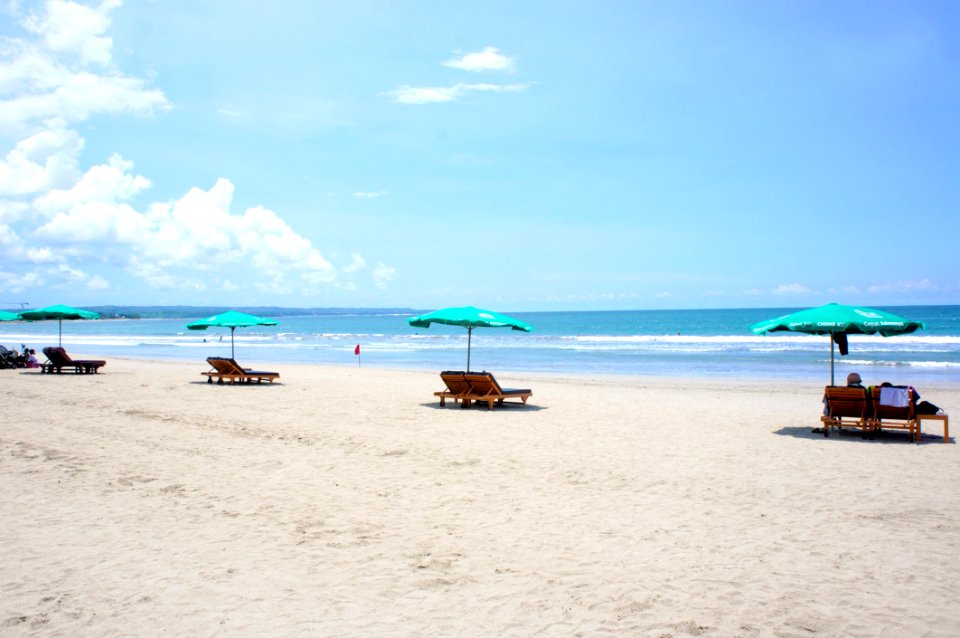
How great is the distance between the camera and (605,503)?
6.35 m

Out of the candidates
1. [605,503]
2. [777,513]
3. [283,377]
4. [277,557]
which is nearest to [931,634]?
Answer: [777,513]

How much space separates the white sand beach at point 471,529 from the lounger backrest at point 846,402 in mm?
366

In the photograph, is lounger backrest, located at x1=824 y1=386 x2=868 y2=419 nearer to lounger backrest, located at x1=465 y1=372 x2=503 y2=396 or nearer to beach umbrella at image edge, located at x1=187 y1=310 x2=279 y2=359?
lounger backrest, located at x1=465 y1=372 x2=503 y2=396

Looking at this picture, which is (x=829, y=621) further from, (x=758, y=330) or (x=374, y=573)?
(x=758, y=330)

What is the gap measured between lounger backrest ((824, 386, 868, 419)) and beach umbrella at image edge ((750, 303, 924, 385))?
321 millimetres

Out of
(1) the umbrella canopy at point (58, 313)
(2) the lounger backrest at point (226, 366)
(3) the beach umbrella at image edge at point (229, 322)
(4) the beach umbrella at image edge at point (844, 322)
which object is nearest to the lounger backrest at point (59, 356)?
(1) the umbrella canopy at point (58, 313)

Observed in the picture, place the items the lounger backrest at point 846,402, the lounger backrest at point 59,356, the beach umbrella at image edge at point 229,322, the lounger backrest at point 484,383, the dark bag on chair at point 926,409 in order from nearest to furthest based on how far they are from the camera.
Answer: the dark bag on chair at point 926,409, the lounger backrest at point 846,402, the lounger backrest at point 484,383, the beach umbrella at image edge at point 229,322, the lounger backrest at point 59,356

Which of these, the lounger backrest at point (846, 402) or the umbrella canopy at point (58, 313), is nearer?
the lounger backrest at point (846, 402)

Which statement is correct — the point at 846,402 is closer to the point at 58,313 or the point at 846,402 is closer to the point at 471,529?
the point at 471,529

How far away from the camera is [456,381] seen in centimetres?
1331

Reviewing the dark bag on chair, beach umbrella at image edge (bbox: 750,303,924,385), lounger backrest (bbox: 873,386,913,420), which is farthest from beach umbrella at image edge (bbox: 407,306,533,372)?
the dark bag on chair

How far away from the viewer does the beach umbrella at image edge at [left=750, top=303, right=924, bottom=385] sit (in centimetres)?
1022

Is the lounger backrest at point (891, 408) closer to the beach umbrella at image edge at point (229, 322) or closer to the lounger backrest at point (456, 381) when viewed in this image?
the lounger backrest at point (456, 381)

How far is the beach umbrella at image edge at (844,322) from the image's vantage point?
10219 millimetres
